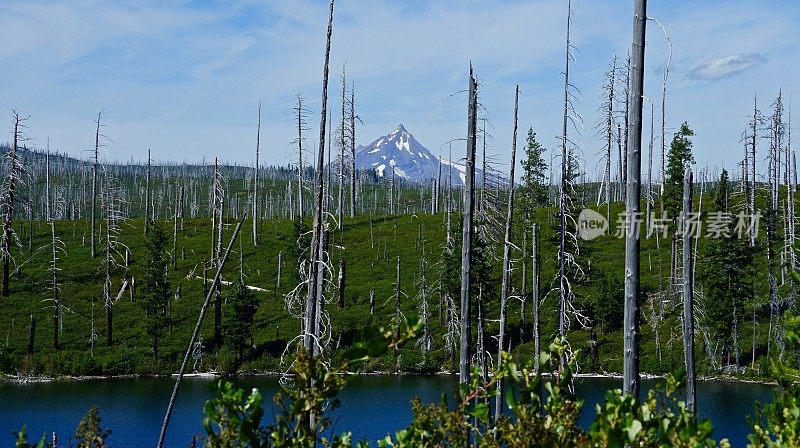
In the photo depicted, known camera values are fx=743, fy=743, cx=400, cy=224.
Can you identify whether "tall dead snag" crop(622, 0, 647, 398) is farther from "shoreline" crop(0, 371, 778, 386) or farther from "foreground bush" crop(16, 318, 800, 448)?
"shoreline" crop(0, 371, 778, 386)

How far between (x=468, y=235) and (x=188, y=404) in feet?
94.3

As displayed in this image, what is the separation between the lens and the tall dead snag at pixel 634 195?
699 cm

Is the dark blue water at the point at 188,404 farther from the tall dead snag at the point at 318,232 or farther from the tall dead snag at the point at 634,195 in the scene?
the tall dead snag at the point at 634,195

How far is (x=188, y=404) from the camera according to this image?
123ft

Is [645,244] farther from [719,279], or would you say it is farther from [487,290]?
[487,290]

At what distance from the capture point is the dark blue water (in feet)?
103

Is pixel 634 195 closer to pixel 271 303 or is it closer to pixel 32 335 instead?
pixel 32 335

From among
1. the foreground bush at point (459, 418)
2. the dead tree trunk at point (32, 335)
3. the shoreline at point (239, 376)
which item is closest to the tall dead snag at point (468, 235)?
the foreground bush at point (459, 418)

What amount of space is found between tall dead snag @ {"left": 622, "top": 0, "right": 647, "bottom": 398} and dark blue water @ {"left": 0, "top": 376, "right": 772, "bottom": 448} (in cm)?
2265

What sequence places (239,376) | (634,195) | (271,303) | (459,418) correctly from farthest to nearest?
(271,303)
(239,376)
(634,195)
(459,418)

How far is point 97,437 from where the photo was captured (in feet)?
10.8

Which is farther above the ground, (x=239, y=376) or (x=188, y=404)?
(x=188, y=404)

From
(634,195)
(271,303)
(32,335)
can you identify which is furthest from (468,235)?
(271,303)

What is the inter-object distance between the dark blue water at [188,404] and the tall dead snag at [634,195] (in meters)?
22.6
